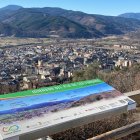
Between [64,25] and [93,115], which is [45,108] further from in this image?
[64,25]

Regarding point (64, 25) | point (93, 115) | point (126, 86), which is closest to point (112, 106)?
point (93, 115)

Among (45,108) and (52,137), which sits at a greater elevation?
(45,108)
